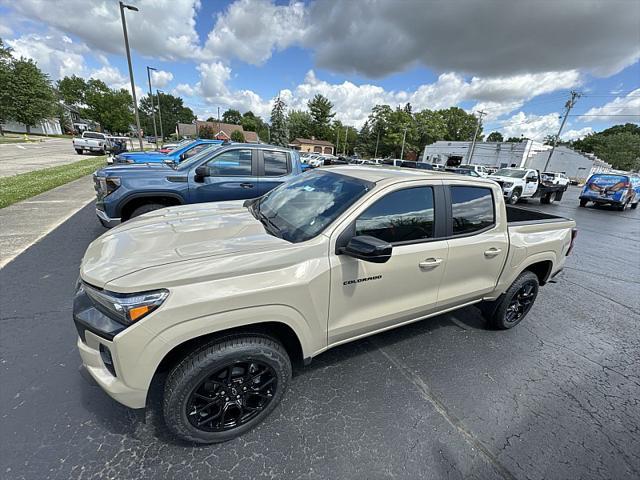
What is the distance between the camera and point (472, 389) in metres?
2.53

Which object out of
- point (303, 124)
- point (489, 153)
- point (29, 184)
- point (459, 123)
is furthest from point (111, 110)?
point (459, 123)

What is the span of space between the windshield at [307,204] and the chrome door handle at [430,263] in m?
0.77

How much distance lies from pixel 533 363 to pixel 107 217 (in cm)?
592

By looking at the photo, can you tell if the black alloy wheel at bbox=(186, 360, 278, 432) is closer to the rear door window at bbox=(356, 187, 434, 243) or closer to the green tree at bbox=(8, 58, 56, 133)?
the rear door window at bbox=(356, 187, 434, 243)

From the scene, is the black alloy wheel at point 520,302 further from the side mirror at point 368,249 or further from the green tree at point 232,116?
the green tree at point 232,116

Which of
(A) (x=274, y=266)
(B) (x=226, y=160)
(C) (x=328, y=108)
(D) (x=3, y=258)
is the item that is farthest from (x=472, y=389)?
(C) (x=328, y=108)

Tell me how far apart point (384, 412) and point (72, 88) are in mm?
130838

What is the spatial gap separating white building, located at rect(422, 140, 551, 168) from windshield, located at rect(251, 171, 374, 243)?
5455 cm

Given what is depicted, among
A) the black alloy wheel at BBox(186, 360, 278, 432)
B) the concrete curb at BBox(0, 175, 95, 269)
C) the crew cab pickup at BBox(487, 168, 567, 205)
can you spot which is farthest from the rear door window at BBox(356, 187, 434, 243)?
the crew cab pickup at BBox(487, 168, 567, 205)

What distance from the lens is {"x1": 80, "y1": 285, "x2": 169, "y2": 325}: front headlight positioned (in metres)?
1.55

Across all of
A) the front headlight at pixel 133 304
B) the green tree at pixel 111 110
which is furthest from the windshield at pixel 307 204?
the green tree at pixel 111 110

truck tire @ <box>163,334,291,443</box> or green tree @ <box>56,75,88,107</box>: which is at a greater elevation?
green tree @ <box>56,75,88,107</box>

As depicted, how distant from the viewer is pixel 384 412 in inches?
88.0

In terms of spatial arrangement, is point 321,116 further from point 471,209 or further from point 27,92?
point 471,209
